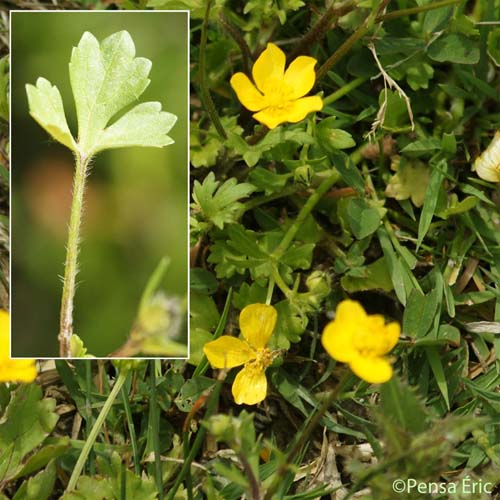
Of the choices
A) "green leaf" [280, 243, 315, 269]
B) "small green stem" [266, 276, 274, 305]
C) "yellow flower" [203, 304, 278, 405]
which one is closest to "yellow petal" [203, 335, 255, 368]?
"yellow flower" [203, 304, 278, 405]

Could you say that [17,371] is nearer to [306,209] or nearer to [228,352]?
[228,352]

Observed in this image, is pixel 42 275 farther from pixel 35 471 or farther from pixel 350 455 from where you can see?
pixel 350 455

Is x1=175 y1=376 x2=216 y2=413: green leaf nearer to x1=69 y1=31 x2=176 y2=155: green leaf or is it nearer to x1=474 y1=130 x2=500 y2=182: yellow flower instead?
x1=69 y1=31 x2=176 y2=155: green leaf

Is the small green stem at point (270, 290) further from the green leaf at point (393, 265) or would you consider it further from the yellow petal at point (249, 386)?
the green leaf at point (393, 265)

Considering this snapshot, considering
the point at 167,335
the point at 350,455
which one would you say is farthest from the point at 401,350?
the point at 167,335

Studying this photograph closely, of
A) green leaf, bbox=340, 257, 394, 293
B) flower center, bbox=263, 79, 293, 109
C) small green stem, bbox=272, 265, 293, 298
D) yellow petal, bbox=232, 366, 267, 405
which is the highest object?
flower center, bbox=263, 79, 293, 109

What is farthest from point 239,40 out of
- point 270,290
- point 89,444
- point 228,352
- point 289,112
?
point 89,444
